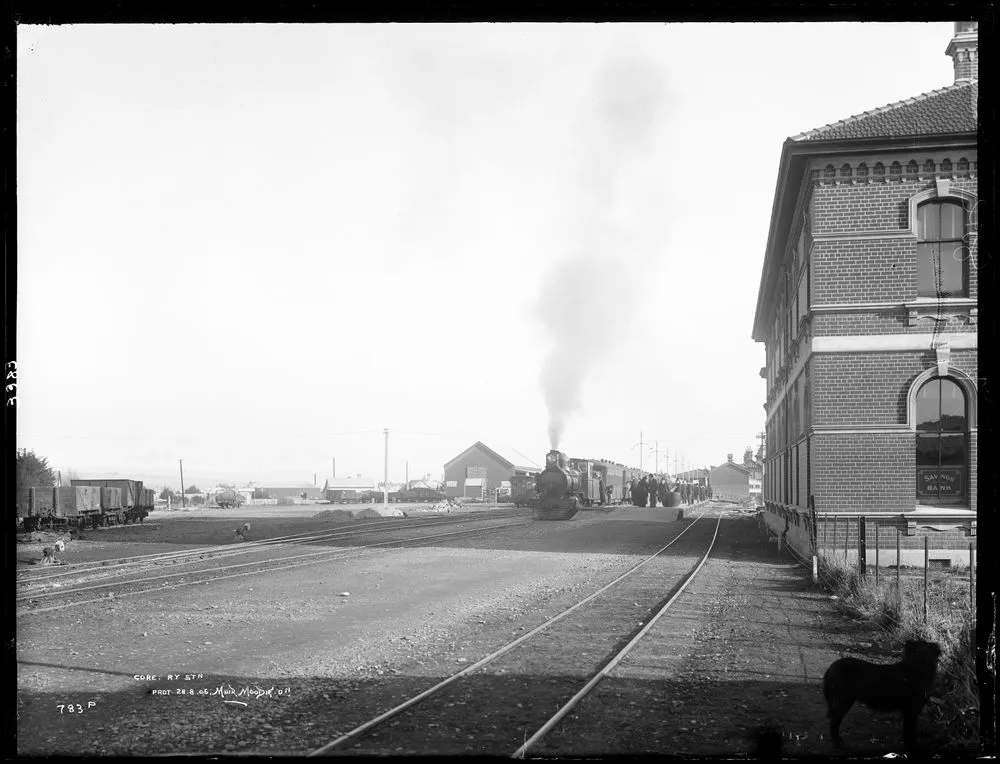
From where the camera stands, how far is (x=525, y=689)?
6594 millimetres

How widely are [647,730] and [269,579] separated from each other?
9.95 meters

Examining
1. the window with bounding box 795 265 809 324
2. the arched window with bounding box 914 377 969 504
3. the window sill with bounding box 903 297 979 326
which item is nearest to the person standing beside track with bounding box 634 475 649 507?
the window with bounding box 795 265 809 324

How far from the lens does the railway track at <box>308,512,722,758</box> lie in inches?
204

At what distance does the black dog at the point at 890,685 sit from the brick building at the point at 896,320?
1103 centimetres

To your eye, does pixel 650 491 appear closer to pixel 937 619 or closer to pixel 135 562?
pixel 135 562

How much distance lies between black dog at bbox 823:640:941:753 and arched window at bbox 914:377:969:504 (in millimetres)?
11545

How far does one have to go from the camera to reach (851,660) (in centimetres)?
461

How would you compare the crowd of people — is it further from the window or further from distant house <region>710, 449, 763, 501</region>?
distant house <region>710, 449, 763, 501</region>

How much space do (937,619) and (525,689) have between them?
4473 millimetres

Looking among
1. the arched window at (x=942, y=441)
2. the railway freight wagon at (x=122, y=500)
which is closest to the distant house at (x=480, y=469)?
→ the railway freight wagon at (x=122, y=500)

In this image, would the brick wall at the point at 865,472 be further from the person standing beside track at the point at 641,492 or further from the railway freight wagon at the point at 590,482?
the person standing beside track at the point at 641,492
